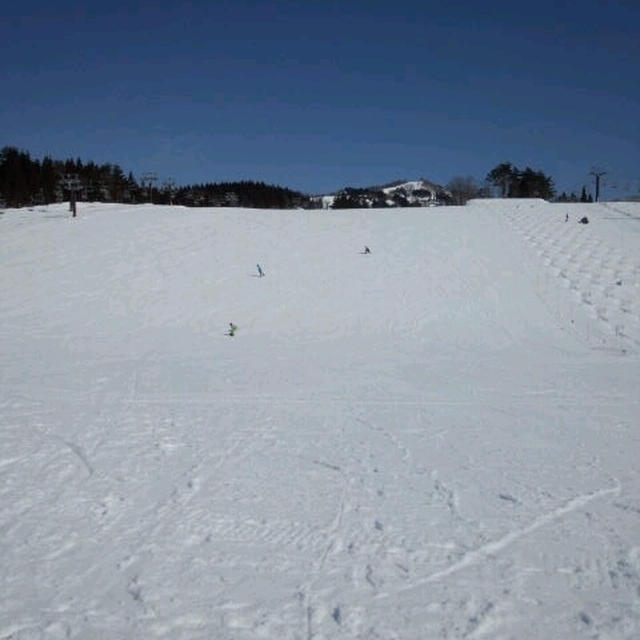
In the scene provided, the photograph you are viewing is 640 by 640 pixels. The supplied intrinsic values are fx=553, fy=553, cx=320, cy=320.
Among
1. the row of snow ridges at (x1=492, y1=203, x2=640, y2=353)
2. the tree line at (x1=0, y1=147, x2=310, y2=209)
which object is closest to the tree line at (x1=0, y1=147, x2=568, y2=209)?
the tree line at (x1=0, y1=147, x2=310, y2=209)

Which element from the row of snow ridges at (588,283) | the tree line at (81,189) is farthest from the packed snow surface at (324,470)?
the tree line at (81,189)

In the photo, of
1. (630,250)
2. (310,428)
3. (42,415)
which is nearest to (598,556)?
(310,428)

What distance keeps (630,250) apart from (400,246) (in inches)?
417

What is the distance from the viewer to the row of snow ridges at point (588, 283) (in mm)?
15899

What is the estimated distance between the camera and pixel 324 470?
658cm

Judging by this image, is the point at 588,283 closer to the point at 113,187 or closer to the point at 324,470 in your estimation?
the point at 324,470

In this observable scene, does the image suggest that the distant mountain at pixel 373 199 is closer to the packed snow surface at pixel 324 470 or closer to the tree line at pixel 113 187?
the tree line at pixel 113 187

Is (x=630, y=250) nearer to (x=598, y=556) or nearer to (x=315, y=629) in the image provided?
(x=598, y=556)

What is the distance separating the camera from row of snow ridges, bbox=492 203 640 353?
15.9 m

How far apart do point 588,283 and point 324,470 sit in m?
17.6

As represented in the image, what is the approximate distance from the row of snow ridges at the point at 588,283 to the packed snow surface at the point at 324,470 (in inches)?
6.9

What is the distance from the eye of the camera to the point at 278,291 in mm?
21719

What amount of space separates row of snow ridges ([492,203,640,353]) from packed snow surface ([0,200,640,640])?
0.17m

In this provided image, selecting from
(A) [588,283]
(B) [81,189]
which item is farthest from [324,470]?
(B) [81,189]
